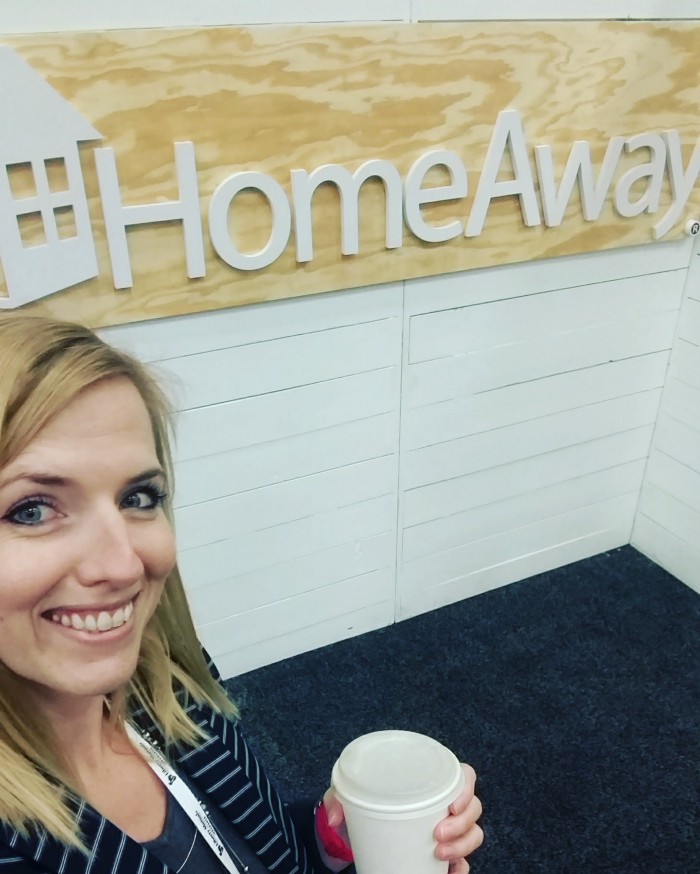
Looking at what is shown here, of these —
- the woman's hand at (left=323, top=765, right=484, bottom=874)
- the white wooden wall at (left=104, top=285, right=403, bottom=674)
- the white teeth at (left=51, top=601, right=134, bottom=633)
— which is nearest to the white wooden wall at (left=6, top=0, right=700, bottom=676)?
the white wooden wall at (left=104, top=285, right=403, bottom=674)

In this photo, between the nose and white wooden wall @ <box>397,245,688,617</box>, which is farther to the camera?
white wooden wall @ <box>397,245,688,617</box>

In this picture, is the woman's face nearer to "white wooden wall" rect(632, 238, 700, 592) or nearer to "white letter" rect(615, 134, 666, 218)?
"white letter" rect(615, 134, 666, 218)

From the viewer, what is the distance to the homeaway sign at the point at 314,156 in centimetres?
132

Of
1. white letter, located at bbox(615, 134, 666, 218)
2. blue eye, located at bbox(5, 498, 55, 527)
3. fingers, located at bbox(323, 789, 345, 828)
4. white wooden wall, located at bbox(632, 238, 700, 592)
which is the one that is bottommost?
white wooden wall, located at bbox(632, 238, 700, 592)

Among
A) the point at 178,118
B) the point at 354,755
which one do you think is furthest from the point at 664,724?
the point at 178,118

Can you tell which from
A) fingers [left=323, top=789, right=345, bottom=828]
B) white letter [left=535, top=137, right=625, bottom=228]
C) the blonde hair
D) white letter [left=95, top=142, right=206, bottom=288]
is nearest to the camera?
the blonde hair

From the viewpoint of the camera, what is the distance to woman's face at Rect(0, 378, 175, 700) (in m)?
0.73

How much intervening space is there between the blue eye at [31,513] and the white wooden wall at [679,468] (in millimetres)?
1981

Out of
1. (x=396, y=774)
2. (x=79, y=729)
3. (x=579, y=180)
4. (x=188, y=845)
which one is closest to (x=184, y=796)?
(x=188, y=845)

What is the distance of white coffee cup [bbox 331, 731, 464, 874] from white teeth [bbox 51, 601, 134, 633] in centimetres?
31

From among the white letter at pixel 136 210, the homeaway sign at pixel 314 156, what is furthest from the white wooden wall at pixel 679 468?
the white letter at pixel 136 210

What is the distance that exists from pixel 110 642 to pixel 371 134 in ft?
3.89

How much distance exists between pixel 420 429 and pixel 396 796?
4.17 ft

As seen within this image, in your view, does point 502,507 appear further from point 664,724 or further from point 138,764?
point 138,764
